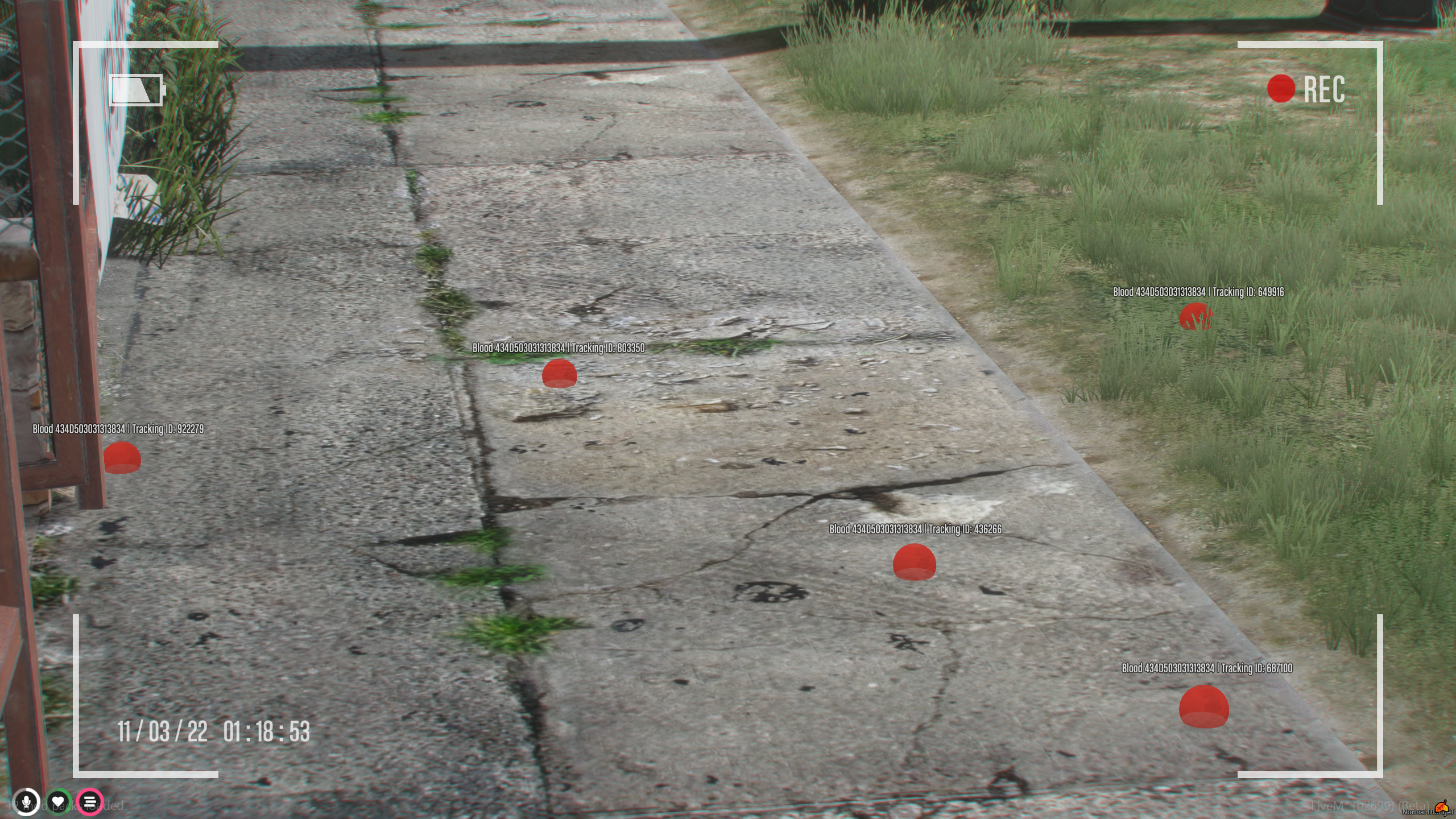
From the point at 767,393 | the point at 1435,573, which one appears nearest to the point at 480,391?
the point at 767,393

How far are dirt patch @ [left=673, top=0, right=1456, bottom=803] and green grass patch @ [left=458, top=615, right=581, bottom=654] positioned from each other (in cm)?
157

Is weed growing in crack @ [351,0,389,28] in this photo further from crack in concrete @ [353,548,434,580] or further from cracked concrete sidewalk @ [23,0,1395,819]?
crack in concrete @ [353,548,434,580]

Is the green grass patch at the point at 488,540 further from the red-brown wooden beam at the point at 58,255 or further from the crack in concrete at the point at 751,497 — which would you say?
the red-brown wooden beam at the point at 58,255

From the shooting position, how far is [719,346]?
483 centimetres

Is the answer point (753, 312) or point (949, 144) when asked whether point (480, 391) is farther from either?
point (949, 144)

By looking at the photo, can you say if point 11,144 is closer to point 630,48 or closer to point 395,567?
point 395,567

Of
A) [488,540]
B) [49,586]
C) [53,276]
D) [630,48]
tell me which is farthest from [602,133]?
[49,586]

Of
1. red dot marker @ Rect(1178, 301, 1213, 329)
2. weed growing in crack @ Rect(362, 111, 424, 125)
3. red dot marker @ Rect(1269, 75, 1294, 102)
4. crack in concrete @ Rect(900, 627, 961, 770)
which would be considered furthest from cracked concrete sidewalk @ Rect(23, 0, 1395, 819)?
red dot marker @ Rect(1269, 75, 1294, 102)

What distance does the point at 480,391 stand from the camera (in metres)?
4.45

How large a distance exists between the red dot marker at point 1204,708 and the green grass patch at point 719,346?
2.21 meters

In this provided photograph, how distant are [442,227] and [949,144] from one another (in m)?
2.76

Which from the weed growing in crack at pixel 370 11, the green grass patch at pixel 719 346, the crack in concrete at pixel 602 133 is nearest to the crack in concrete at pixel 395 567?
the green grass patch at pixel 719 346

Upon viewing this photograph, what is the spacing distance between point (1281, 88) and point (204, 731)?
291 inches

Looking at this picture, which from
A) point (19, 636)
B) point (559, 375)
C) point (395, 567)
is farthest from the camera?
point (559, 375)
